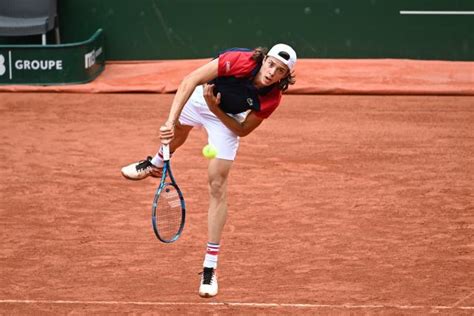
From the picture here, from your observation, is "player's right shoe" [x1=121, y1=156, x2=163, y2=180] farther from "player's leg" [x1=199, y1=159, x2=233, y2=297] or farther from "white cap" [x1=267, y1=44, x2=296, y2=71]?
"white cap" [x1=267, y1=44, x2=296, y2=71]

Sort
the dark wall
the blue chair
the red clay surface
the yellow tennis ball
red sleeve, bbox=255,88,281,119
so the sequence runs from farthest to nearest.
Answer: the dark wall < the blue chair < the red clay surface < red sleeve, bbox=255,88,281,119 < the yellow tennis ball

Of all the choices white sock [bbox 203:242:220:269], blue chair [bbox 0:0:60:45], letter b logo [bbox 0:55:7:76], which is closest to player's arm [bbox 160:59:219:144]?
white sock [bbox 203:242:220:269]

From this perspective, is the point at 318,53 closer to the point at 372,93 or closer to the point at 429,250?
the point at 372,93

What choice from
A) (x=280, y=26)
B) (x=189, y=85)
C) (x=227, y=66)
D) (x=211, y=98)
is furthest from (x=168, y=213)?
(x=280, y=26)

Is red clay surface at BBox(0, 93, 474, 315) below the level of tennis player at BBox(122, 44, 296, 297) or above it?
below

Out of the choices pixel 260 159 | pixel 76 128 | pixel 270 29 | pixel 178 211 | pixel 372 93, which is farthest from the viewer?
pixel 270 29

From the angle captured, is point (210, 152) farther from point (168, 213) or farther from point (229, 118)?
point (168, 213)

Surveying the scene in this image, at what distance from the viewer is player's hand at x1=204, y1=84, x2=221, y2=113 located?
7984 mm

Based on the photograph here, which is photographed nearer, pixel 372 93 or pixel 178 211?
pixel 178 211

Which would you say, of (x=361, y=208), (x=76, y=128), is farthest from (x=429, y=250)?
(x=76, y=128)

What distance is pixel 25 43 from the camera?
16484 millimetres

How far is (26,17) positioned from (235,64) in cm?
866

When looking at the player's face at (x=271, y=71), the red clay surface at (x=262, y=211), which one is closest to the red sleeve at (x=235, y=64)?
the player's face at (x=271, y=71)

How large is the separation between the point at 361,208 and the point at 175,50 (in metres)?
6.76
